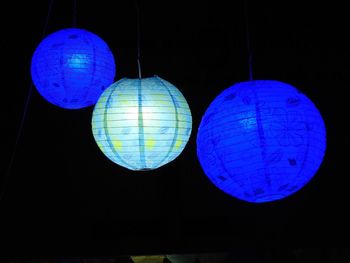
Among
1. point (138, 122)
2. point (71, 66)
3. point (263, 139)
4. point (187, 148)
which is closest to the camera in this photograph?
point (263, 139)

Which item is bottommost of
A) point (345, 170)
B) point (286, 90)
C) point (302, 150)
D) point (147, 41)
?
point (345, 170)

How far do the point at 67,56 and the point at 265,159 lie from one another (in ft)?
4.32

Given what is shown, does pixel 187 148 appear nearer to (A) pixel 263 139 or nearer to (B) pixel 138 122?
(B) pixel 138 122

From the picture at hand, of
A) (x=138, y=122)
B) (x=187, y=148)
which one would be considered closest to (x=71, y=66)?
(x=138, y=122)

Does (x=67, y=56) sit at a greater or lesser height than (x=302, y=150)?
greater

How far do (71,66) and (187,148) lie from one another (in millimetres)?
2021

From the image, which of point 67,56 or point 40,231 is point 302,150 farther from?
point 40,231

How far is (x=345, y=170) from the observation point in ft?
14.1

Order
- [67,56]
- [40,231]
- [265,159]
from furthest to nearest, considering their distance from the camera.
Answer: [40,231], [67,56], [265,159]

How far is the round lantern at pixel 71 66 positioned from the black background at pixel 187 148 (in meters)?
1.71

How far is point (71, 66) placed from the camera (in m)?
2.56

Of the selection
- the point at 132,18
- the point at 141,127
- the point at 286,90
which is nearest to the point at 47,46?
the point at 141,127

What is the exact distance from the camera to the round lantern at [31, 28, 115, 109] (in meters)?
2.56

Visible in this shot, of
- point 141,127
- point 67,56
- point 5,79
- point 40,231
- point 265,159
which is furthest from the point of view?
point 5,79
